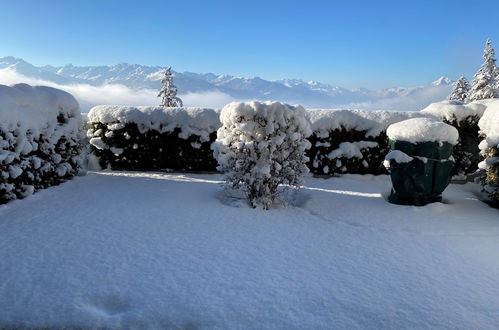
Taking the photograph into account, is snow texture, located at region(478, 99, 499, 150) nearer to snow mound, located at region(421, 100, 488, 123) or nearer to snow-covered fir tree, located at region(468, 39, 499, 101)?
snow mound, located at region(421, 100, 488, 123)

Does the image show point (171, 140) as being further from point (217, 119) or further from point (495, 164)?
point (495, 164)

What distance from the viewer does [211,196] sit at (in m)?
6.18

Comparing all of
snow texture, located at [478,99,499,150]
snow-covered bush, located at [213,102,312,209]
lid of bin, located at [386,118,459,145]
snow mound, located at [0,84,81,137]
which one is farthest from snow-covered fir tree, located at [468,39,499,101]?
snow mound, located at [0,84,81,137]

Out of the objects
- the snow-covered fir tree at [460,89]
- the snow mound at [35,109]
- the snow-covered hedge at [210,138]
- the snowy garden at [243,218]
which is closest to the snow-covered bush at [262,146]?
the snowy garden at [243,218]

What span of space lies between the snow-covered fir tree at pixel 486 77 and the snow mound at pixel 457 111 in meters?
20.6

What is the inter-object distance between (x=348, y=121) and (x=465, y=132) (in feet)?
10.2

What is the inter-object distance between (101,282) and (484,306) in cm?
326

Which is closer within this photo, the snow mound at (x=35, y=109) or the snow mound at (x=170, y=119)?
the snow mound at (x=35, y=109)

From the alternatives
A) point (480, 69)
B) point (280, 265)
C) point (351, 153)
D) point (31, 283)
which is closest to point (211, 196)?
point (280, 265)

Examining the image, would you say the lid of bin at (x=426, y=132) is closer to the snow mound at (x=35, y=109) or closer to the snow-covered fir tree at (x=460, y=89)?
the snow mound at (x=35, y=109)

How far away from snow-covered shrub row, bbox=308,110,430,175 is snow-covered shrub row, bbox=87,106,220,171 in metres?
2.66

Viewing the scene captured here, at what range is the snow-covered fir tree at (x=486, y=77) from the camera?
85.7 ft

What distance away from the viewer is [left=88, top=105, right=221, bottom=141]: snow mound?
29.3 feet

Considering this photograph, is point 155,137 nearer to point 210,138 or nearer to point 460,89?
point 210,138
